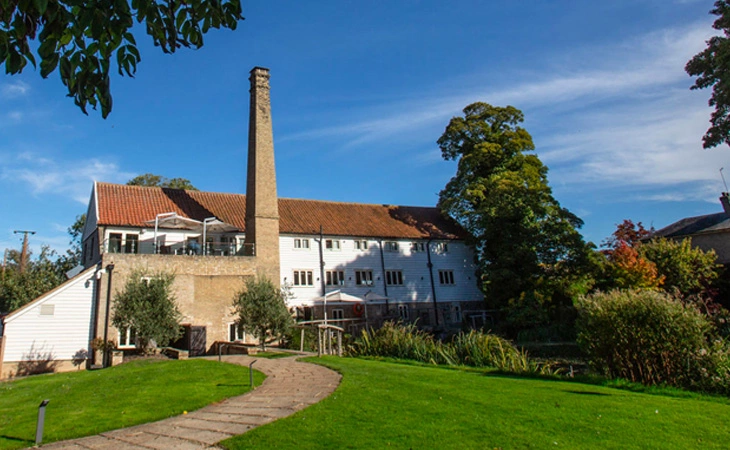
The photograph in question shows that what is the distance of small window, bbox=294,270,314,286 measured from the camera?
97.6 feet

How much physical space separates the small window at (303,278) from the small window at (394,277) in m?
5.53

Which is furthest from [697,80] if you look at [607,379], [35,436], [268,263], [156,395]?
[35,436]

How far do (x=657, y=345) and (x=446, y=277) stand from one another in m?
23.0

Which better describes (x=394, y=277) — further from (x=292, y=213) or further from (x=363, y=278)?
(x=292, y=213)

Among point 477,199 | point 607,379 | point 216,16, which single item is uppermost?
point 477,199

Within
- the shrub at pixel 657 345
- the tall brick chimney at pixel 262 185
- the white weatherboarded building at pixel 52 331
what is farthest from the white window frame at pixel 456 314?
the white weatherboarded building at pixel 52 331

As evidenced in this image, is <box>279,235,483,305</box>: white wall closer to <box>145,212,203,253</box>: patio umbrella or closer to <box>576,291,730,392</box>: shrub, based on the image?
<box>145,212,203,253</box>: patio umbrella

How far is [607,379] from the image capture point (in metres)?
11.6

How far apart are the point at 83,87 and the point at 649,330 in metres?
Result: 12.9

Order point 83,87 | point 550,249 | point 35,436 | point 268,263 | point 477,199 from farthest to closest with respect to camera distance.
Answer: point 477,199
point 550,249
point 268,263
point 35,436
point 83,87

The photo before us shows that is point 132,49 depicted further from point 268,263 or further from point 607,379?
point 268,263

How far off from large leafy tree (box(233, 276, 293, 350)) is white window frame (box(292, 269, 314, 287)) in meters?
8.64

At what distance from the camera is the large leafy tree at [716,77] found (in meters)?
19.4

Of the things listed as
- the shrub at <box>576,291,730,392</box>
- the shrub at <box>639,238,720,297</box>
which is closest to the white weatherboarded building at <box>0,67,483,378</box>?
the shrub at <box>639,238,720,297</box>
